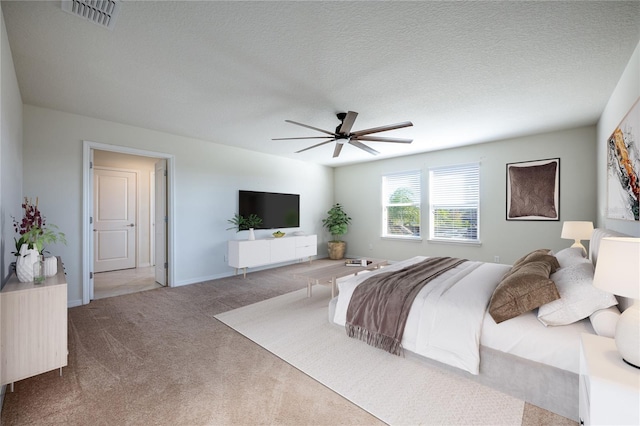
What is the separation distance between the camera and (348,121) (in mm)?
3092

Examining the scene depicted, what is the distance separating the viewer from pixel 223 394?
72.2 inches

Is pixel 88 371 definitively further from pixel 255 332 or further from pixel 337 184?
pixel 337 184

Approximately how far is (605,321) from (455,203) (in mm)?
4129

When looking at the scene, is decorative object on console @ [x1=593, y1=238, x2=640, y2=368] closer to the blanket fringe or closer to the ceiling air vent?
the blanket fringe

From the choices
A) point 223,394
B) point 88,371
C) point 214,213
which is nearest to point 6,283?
point 88,371

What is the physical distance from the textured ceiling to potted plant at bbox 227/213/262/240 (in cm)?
204

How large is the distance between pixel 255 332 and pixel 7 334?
5.62 feet

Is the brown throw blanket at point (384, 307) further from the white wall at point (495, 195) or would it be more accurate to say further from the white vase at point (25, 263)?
the white wall at point (495, 195)

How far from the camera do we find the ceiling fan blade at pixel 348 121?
9.66ft

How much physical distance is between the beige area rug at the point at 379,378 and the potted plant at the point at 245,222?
2.50 metres

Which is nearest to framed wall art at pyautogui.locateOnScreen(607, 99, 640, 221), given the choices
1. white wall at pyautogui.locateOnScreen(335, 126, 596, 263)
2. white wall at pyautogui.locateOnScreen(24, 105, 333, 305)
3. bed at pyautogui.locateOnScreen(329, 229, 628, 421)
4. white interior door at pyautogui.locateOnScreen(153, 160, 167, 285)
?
bed at pyautogui.locateOnScreen(329, 229, 628, 421)

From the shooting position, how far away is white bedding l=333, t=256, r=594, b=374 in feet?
5.36

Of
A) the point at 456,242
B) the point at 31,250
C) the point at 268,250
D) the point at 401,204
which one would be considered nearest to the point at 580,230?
the point at 456,242

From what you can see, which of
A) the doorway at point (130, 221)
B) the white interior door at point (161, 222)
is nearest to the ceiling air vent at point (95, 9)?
the doorway at point (130, 221)
